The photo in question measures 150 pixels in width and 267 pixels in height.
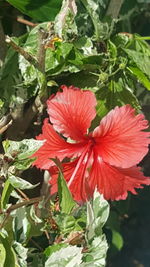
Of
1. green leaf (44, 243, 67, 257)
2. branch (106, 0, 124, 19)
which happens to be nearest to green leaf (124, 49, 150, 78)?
branch (106, 0, 124, 19)

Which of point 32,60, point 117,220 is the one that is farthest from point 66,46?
point 117,220

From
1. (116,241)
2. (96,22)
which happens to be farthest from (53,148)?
(116,241)

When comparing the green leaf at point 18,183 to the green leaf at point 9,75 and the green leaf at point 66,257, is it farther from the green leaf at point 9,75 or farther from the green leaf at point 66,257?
the green leaf at point 9,75

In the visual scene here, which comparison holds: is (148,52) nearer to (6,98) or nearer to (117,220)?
(6,98)

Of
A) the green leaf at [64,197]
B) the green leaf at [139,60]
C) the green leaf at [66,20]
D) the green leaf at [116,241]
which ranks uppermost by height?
the green leaf at [66,20]

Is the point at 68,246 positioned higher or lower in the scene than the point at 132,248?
higher

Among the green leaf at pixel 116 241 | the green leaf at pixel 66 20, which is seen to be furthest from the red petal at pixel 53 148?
the green leaf at pixel 116 241

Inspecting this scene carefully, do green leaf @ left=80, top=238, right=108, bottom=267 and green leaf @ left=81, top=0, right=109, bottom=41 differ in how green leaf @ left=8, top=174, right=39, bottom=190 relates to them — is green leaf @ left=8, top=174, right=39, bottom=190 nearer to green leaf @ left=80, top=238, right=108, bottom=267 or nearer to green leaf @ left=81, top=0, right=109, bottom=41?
green leaf @ left=80, top=238, right=108, bottom=267
